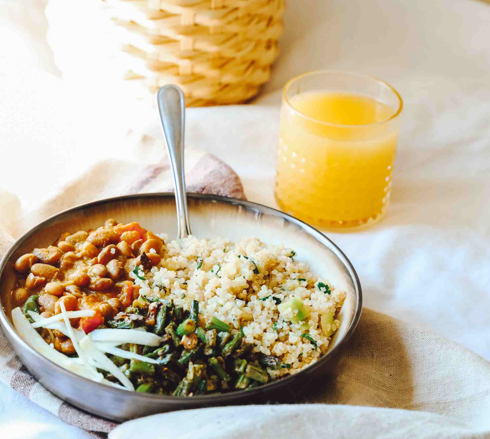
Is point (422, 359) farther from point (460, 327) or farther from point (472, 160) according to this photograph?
point (472, 160)

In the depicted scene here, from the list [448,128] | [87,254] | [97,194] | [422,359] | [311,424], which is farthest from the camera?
[448,128]

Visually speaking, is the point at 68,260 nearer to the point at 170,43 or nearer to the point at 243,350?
the point at 243,350

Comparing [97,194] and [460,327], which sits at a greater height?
[97,194]

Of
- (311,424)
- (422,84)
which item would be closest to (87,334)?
(311,424)

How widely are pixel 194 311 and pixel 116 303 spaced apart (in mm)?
194

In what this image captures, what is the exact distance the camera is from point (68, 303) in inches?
57.5

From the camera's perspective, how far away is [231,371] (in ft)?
4.45

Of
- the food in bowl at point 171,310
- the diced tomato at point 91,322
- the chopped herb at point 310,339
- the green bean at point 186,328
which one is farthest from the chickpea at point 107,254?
the chopped herb at point 310,339

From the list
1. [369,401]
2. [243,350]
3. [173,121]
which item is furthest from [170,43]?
[369,401]

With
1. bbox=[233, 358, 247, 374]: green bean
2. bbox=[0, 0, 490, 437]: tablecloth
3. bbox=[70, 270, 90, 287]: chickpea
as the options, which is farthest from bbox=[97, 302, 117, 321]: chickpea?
bbox=[0, 0, 490, 437]: tablecloth

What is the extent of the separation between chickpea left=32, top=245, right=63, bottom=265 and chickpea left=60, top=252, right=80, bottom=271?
0.6 inches

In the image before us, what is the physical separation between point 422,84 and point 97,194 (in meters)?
1.53

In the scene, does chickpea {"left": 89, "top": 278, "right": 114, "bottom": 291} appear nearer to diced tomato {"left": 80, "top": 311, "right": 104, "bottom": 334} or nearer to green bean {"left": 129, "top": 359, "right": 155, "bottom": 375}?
diced tomato {"left": 80, "top": 311, "right": 104, "bottom": 334}

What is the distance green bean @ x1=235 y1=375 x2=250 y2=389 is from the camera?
1319 mm
